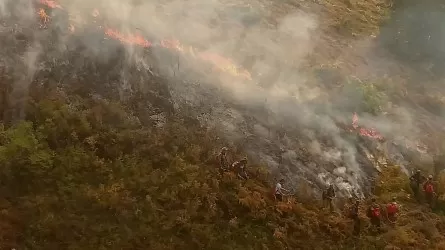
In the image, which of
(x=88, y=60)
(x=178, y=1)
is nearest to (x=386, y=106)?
(x=178, y=1)

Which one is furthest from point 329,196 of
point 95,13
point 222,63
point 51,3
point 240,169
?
point 51,3

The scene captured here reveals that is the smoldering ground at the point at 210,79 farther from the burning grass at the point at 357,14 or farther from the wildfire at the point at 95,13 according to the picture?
the burning grass at the point at 357,14

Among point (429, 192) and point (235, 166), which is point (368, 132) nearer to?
point (429, 192)

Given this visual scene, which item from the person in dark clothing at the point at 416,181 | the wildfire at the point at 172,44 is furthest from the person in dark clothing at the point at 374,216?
the wildfire at the point at 172,44

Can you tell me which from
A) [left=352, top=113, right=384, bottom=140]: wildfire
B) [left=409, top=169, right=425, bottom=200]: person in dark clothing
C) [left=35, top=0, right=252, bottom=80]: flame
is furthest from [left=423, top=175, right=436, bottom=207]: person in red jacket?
[left=35, top=0, right=252, bottom=80]: flame

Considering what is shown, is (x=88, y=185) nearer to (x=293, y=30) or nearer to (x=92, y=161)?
(x=92, y=161)

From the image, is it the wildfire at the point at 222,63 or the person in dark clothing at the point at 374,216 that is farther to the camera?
the wildfire at the point at 222,63

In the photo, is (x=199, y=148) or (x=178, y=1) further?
(x=178, y=1)
